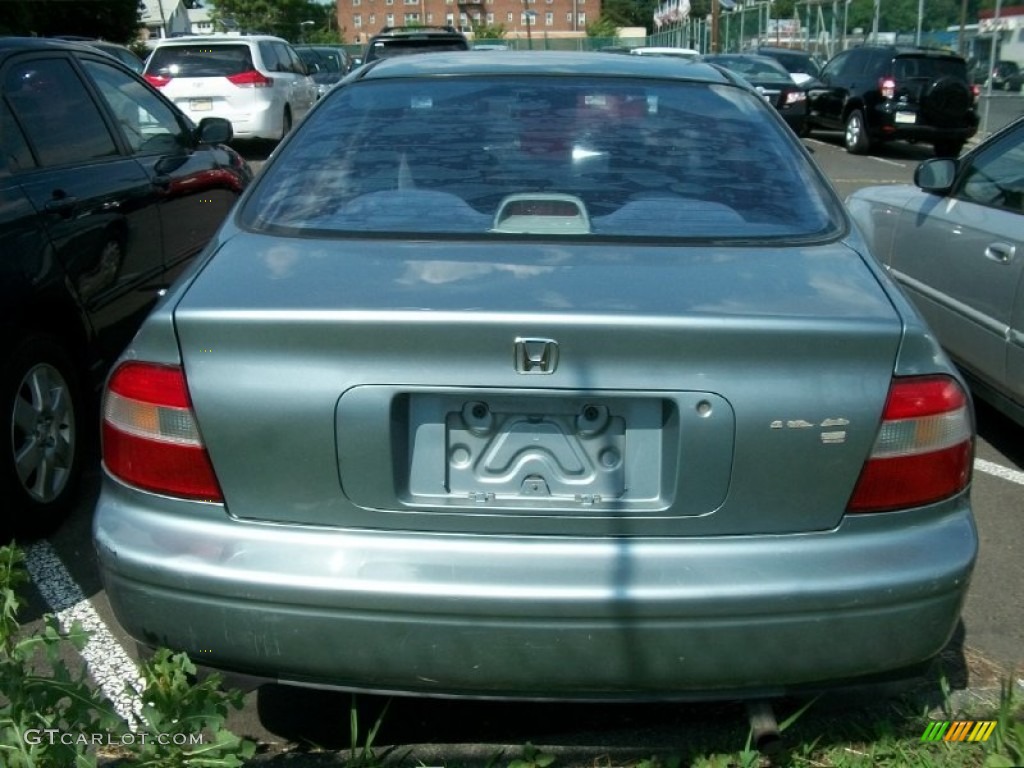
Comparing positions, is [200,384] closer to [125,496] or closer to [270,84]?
[125,496]

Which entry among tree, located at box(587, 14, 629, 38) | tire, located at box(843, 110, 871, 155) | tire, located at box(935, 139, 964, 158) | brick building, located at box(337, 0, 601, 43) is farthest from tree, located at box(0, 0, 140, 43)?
brick building, located at box(337, 0, 601, 43)

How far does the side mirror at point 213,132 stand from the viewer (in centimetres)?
573

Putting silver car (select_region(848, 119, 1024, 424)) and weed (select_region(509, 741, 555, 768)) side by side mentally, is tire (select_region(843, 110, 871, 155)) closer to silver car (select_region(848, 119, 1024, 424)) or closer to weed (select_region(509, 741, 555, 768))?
silver car (select_region(848, 119, 1024, 424))

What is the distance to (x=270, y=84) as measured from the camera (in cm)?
1645

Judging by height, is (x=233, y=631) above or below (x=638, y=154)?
below

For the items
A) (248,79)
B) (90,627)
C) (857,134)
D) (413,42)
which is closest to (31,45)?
(90,627)

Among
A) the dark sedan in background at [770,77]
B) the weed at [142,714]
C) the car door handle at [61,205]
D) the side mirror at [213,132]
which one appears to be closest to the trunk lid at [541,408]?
the weed at [142,714]

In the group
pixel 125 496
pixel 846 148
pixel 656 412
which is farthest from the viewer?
pixel 846 148

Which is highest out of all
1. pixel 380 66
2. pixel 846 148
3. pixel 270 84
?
pixel 380 66

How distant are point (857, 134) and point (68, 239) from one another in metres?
15.7

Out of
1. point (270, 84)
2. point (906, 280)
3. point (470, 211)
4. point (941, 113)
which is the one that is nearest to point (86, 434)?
point (470, 211)

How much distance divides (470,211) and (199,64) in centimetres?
1486

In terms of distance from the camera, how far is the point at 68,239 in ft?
13.6

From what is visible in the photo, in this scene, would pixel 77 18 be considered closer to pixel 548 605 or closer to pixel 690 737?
pixel 690 737
